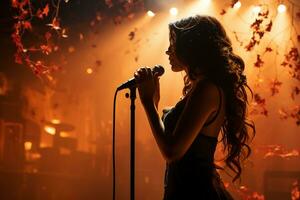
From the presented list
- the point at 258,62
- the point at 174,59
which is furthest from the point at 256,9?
the point at 174,59

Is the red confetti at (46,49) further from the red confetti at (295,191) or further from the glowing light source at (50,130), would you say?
the red confetti at (295,191)

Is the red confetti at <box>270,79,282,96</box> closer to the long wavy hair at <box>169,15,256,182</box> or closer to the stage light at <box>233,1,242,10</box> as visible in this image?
the stage light at <box>233,1,242,10</box>

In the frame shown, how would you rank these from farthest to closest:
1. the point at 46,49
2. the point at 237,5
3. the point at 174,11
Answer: the point at 46,49, the point at 174,11, the point at 237,5

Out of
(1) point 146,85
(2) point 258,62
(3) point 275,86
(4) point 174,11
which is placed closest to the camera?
(1) point 146,85

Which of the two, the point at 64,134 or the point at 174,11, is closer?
the point at 174,11

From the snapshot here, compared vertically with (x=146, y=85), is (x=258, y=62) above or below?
above

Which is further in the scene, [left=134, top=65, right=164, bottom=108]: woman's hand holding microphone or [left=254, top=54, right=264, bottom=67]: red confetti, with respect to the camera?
[left=254, top=54, right=264, bottom=67]: red confetti

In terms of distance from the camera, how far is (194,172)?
1729 millimetres

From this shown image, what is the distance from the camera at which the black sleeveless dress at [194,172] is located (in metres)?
1.72

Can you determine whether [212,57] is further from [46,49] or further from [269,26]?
[46,49]

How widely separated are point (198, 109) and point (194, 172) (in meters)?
0.30

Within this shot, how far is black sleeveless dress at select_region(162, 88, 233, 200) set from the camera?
67.7 inches

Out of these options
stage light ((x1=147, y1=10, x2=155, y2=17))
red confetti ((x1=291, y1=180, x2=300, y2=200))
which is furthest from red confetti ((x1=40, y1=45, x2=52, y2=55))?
red confetti ((x1=291, y1=180, x2=300, y2=200))

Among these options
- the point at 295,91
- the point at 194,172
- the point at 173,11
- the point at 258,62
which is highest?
the point at 173,11
